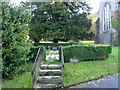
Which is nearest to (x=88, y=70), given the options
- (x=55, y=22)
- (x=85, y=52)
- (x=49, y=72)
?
(x=85, y=52)

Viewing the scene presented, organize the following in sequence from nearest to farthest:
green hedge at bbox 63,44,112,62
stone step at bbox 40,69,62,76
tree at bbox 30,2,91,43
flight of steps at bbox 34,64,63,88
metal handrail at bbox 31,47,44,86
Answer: metal handrail at bbox 31,47,44,86 < flight of steps at bbox 34,64,63,88 < stone step at bbox 40,69,62,76 < green hedge at bbox 63,44,112,62 < tree at bbox 30,2,91,43

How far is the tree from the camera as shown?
725 inches

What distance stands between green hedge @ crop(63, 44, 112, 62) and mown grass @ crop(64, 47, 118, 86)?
30 cm

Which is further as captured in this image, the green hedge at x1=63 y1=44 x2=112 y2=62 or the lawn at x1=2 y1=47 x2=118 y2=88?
the green hedge at x1=63 y1=44 x2=112 y2=62

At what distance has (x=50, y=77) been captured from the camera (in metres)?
10.4

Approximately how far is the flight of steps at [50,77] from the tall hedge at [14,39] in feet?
2.77

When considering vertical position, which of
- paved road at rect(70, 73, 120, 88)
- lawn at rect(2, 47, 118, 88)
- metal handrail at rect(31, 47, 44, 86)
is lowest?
paved road at rect(70, 73, 120, 88)

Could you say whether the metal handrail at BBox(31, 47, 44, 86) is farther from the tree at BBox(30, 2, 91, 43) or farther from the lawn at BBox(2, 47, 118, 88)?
the tree at BBox(30, 2, 91, 43)

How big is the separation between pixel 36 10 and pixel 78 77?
30.9ft

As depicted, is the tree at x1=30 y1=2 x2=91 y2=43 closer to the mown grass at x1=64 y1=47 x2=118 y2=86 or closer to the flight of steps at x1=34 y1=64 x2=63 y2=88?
the mown grass at x1=64 y1=47 x2=118 y2=86

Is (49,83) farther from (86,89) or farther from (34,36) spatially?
(34,36)

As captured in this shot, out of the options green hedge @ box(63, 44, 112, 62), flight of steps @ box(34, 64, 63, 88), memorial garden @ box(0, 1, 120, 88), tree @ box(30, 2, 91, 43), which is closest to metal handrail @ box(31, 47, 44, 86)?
memorial garden @ box(0, 1, 120, 88)

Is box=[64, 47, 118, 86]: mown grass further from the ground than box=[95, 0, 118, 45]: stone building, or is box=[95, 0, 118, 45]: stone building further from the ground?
box=[95, 0, 118, 45]: stone building

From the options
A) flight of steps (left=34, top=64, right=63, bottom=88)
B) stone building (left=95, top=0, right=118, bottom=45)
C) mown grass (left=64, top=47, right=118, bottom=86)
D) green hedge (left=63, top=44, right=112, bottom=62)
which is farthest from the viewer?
stone building (left=95, top=0, right=118, bottom=45)
